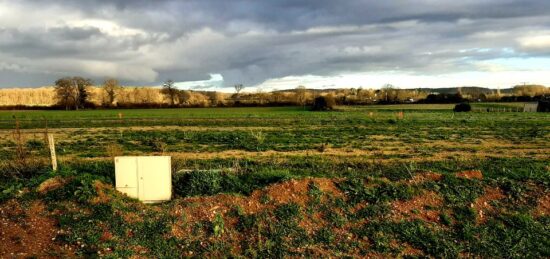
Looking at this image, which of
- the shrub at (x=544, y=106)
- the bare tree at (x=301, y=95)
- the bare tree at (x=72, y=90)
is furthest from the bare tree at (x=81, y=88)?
the shrub at (x=544, y=106)

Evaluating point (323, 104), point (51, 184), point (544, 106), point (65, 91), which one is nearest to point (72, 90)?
point (65, 91)

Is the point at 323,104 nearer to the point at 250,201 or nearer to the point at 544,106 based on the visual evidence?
the point at 544,106

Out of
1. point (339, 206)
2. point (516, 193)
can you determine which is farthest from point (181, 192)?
point (516, 193)

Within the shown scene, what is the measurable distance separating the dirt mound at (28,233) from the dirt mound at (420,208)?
23.0ft

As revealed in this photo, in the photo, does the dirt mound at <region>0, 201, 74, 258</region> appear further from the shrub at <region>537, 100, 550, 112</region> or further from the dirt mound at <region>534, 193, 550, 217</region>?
the shrub at <region>537, 100, 550, 112</region>

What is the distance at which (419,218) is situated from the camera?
1027 cm

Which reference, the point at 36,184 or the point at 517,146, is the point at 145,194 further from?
the point at 517,146

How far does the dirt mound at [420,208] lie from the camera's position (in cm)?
1033

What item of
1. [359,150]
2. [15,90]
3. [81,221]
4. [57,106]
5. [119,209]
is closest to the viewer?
[81,221]

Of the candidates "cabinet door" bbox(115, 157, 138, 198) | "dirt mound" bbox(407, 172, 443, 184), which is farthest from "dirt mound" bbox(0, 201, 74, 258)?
"dirt mound" bbox(407, 172, 443, 184)

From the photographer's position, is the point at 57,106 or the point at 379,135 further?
the point at 57,106

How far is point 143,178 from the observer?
11852 mm

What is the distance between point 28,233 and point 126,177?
2973 millimetres

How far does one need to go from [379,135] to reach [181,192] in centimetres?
2311
